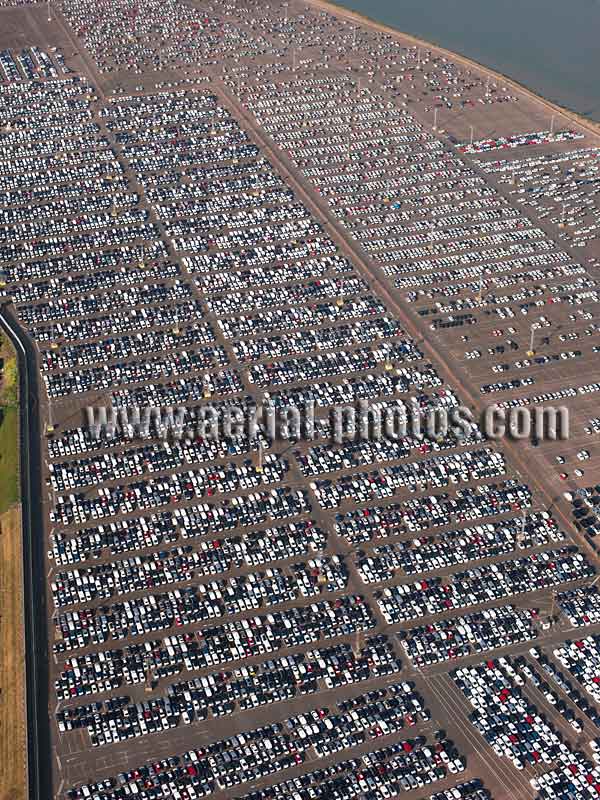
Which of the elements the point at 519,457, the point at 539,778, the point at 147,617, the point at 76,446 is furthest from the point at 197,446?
the point at 539,778

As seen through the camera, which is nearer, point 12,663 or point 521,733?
point 521,733

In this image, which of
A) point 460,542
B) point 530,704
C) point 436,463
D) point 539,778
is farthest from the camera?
point 436,463

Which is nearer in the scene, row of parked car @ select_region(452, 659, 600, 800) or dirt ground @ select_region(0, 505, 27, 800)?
row of parked car @ select_region(452, 659, 600, 800)

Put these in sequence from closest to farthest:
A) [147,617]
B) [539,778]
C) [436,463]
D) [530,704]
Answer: [539,778]
[530,704]
[147,617]
[436,463]

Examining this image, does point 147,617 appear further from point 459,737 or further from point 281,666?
point 459,737

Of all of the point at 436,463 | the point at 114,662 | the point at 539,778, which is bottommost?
the point at 539,778

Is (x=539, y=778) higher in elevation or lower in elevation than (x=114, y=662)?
lower

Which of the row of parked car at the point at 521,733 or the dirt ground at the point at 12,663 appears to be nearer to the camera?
the row of parked car at the point at 521,733

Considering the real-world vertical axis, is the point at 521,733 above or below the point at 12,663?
below
